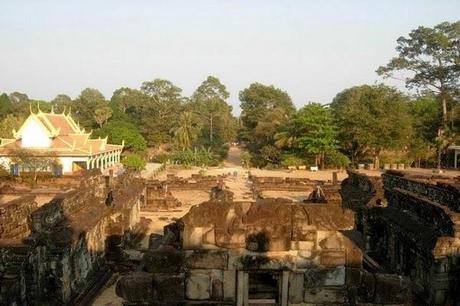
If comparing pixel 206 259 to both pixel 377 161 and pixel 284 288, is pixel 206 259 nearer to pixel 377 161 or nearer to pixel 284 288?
pixel 284 288

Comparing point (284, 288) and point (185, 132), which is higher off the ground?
point (185, 132)

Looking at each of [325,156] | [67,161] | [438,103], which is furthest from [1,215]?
[438,103]

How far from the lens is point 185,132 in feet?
189

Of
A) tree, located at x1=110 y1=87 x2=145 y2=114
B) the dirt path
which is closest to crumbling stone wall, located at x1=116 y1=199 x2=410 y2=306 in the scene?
the dirt path

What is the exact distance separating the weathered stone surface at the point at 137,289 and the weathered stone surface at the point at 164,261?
0.17 m

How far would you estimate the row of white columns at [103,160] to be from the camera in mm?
40125

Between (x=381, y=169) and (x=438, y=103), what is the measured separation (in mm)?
14090

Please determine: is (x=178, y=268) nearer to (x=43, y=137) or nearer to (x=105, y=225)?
(x=105, y=225)

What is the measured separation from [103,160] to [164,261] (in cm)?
4033

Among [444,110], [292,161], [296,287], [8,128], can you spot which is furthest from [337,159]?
[296,287]

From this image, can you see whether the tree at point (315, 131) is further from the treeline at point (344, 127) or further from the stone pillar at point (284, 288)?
the stone pillar at point (284, 288)

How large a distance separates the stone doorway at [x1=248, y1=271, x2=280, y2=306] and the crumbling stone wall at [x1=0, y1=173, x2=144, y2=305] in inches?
180

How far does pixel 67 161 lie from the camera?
38812 millimetres

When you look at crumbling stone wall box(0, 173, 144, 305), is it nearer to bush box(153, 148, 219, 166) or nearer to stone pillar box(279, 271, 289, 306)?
stone pillar box(279, 271, 289, 306)
